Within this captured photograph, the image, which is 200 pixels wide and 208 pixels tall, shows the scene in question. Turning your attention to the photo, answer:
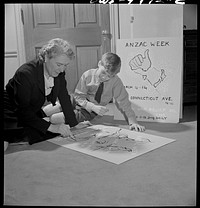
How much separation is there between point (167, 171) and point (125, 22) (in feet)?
1.96

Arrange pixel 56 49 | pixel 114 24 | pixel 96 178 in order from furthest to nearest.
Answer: pixel 114 24
pixel 56 49
pixel 96 178

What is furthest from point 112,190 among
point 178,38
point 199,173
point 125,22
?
point 178,38

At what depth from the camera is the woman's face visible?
2.88ft

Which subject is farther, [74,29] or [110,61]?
[110,61]

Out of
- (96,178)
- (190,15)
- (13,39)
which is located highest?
(190,15)

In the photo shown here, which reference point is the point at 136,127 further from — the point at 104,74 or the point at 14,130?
the point at 14,130

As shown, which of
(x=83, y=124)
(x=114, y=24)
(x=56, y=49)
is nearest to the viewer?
(x=56, y=49)

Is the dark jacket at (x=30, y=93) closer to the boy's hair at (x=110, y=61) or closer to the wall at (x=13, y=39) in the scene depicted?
the wall at (x=13, y=39)

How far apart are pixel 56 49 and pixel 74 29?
9 cm

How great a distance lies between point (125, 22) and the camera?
104cm

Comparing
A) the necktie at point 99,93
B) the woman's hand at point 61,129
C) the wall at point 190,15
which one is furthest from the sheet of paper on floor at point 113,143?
the wall at point 190,15

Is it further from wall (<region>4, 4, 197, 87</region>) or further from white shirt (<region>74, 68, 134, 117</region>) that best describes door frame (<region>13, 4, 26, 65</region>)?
white shirt (<region>74, 68, 134, 117</region>)

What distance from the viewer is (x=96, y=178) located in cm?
74

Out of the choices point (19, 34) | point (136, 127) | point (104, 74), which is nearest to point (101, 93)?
point (104, 74)
